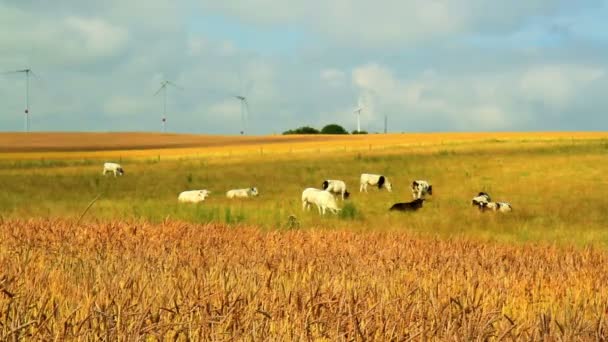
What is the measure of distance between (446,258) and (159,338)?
7717 millimetres

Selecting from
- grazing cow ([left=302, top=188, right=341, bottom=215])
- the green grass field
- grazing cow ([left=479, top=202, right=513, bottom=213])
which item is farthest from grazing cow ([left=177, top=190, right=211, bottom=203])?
grazing cow ([left=479, top=202, right=513, bottom=213])

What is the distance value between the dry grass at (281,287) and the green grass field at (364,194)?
522 centimetres

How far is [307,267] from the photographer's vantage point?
9.42 metres

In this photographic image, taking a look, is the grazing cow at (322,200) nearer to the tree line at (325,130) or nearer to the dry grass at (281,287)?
the dry grass at (281,287)

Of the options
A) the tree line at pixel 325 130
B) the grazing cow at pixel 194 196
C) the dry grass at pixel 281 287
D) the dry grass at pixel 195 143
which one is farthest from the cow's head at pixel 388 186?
the tree line at pixel 325 130

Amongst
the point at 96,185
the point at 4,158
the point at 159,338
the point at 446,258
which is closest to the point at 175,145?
the point at 4,158

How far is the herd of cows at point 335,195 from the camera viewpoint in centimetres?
2709

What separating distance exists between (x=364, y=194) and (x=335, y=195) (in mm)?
1337

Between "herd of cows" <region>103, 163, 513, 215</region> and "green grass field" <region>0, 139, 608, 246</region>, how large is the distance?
1.81 ft

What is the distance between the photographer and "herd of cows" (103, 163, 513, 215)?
2709 centimetres

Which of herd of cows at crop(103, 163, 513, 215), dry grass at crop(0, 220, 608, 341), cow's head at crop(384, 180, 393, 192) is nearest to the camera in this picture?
dry grass at crop(0, 220, 608, 341)

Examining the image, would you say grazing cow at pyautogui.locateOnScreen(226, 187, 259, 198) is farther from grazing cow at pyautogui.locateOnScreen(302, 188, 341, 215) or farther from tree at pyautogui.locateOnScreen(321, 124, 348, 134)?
tree at pyautogui.locateOnScreen(321, 124, 348, 134)

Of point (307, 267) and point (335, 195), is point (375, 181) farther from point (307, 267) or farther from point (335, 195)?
point (307, 267)

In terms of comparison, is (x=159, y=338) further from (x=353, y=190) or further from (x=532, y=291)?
(x=353, y=190)
